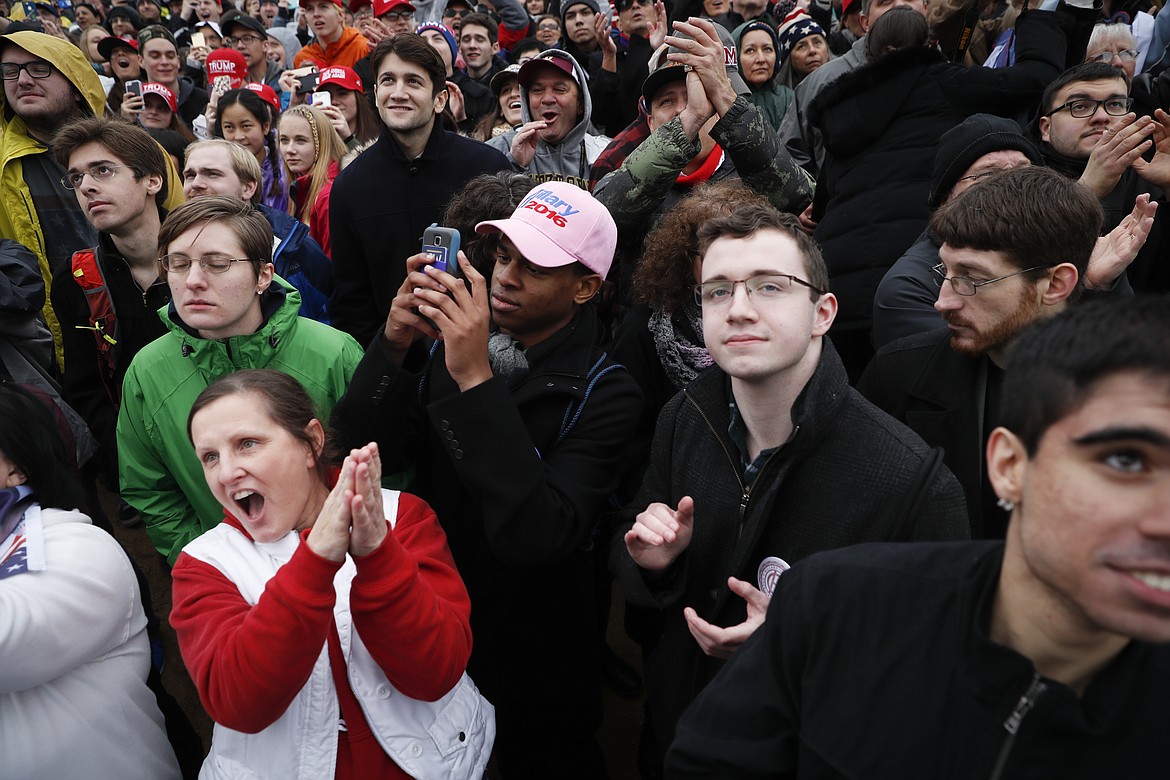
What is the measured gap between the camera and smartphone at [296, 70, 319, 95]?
266 inches

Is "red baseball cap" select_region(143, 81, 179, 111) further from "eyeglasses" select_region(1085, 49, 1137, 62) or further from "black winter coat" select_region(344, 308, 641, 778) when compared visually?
"eyeglasses" select_region(1085, 49, 1137, 62)

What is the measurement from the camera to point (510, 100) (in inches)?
216

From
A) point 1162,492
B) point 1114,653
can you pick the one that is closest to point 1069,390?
point 1162,492

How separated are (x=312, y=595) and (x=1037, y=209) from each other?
194 centimetres

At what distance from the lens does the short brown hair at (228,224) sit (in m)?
2.62

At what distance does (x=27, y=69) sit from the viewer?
4195 millimetres

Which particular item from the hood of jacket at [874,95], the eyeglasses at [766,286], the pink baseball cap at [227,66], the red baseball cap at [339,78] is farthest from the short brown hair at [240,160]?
the eyeglasses at [766,286]

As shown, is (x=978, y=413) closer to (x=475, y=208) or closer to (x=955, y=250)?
(x=955, y=250)

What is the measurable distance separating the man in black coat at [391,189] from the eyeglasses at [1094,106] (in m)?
2.55

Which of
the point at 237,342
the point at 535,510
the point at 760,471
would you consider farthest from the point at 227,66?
the point at 760,471

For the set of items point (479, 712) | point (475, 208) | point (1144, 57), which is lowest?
point (479, 712)

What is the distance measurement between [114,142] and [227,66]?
12.7 ft

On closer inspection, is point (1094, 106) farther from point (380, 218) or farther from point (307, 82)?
point (307, 82)

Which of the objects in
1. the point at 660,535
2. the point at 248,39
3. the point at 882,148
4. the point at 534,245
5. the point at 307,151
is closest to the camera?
the point at 660,535
